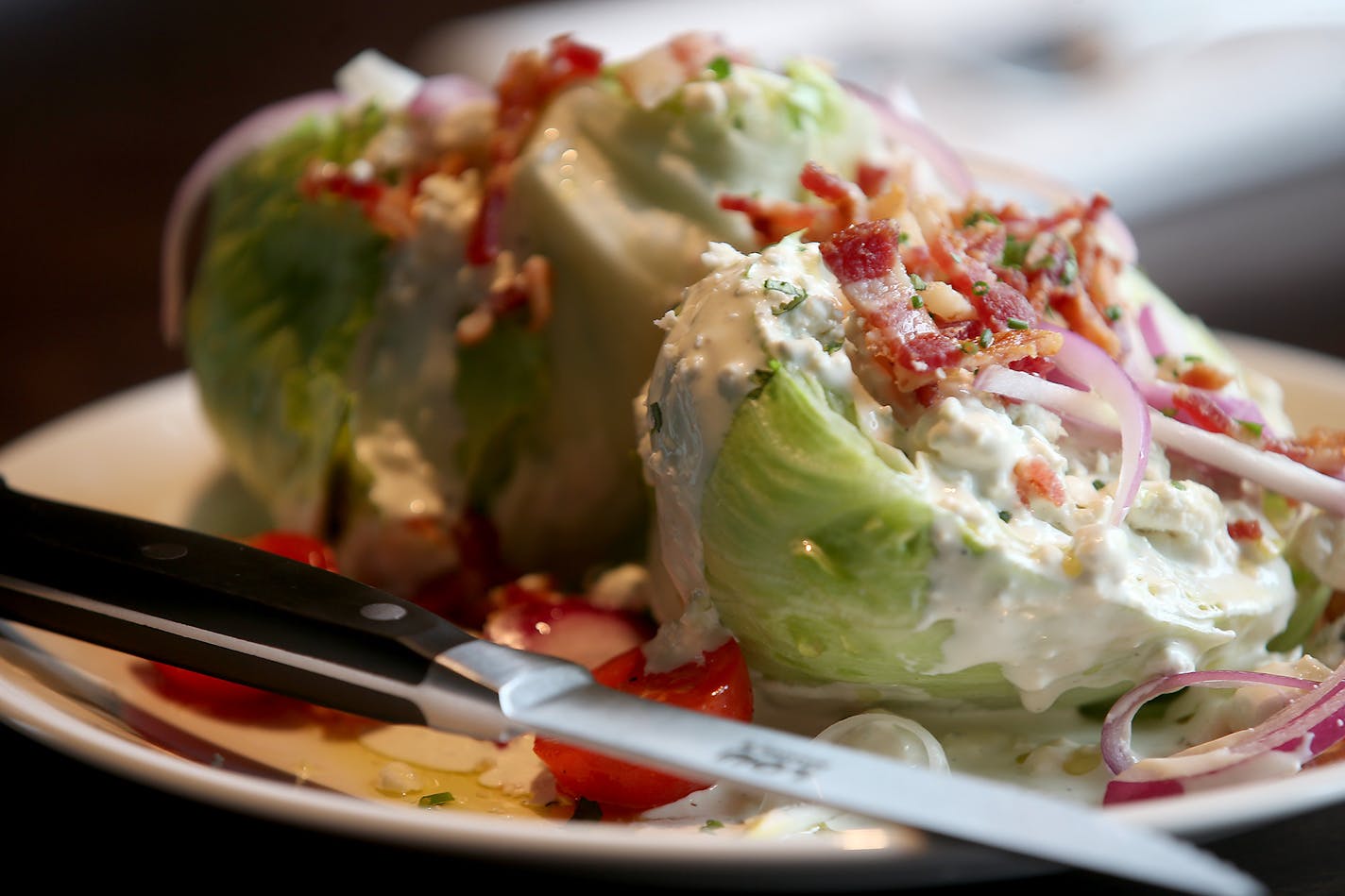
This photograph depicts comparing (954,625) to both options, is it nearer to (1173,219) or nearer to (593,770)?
(593,770)

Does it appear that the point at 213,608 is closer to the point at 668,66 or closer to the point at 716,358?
the point at 716,358

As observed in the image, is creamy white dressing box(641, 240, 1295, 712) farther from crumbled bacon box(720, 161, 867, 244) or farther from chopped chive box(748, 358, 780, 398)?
crumbled bacon box(720, 161, 867, 244)

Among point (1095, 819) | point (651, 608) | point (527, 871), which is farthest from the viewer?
point (651, 608)

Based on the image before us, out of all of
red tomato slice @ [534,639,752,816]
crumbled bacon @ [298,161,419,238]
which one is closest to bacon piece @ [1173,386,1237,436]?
red tomato slice @ [534,639,752,816]

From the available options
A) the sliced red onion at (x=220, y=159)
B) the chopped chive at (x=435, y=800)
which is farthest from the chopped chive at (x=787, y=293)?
the sliced red onion at (x=220, y=159)

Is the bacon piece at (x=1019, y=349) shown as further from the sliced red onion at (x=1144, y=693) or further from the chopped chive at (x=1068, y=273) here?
the sliced red onion at (x=1144, y=693)

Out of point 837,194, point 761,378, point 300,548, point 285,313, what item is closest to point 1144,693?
point 761,378

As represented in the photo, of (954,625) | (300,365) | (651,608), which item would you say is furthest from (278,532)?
(954,625)

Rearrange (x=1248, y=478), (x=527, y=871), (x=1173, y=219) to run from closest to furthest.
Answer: (x=527, y=871) → (x=1248, y=478) → (x=1173, y=219)
